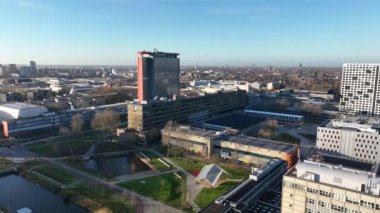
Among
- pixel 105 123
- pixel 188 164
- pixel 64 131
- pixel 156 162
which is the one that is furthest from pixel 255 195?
pixel 64 131

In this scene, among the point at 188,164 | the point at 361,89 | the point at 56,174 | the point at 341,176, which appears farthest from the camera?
the point at 361,89

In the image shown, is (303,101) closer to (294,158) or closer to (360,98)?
(360,98)

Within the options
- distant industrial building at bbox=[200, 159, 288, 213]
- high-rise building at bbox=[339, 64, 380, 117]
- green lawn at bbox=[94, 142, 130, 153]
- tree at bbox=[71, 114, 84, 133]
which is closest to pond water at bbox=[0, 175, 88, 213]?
green lawn at bbox=[94, 142, 130, 153]

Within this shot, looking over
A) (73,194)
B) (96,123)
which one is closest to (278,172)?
(73,194)

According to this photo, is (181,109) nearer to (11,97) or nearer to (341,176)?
(341,176)

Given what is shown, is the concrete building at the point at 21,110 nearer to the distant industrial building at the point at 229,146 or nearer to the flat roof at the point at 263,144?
the distant industrial building at the point at 229,146

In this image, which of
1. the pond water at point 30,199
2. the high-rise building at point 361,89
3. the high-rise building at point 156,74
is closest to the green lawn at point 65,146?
the pond water at point 30,199

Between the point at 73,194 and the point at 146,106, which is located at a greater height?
the point at 146,106
